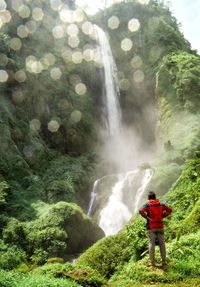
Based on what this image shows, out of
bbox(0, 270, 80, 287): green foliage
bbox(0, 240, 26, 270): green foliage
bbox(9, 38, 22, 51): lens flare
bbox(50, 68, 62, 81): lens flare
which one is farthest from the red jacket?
bbox(50, 68, 62, 81): lens flare

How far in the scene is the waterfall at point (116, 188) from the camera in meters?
29.1

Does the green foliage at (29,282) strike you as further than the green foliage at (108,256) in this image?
No

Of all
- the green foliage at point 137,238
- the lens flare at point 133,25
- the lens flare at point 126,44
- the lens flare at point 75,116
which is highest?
the lens flare at point 133,25

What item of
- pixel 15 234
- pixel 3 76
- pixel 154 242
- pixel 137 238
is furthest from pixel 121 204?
pixel 154 242

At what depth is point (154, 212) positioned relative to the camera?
30.2 ft

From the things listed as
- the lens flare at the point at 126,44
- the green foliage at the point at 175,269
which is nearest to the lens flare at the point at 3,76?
the lens flare at the point at 126,44

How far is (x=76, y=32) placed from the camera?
48625mm

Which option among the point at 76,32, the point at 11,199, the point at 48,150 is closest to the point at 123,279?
the point at 11,199

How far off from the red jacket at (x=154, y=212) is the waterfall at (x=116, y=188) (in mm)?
18796

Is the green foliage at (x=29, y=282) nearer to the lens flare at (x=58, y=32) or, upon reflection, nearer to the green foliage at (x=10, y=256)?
the green foliage at (x=10, y=256)

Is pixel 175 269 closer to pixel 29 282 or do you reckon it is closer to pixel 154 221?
pixel 154 221

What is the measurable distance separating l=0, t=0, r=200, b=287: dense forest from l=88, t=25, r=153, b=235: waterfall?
938mm

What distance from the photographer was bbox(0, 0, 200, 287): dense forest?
21359 millimetres

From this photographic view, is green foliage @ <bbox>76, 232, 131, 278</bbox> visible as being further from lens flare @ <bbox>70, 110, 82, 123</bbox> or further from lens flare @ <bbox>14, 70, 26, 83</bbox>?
lens flare @ <bbox>70, 110, 82, 123</bbox>
